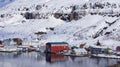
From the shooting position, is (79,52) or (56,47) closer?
(79,52)

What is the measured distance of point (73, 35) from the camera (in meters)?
82.1

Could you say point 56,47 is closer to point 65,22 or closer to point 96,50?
point 96,50

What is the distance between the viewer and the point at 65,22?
97.9 meters

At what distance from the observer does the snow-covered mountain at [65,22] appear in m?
80.1

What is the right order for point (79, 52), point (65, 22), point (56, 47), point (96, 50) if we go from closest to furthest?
point (79, 52), point (96, 50), point (56, 47), point (65, 22)

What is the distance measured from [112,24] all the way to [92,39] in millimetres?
9403

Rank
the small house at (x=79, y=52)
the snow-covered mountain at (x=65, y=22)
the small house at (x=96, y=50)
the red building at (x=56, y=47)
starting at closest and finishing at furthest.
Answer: the small house at (x=79, y=52), the small house at (x=96, y=50), the red building at (x=56, y=47), the snow-covered mountain at (x=65, y=22)

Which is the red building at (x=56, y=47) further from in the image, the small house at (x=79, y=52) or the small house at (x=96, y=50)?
the small house at (x=96, y=50)

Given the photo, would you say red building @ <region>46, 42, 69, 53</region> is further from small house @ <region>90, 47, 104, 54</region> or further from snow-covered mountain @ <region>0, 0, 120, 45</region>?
snow-covered mountain @ <region>0, 0, 120, 45</region>

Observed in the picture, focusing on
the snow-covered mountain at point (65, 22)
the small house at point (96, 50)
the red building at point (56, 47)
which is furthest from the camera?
the snow-covered mountain at point (65, 22)

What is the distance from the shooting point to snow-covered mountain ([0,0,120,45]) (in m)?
80.1

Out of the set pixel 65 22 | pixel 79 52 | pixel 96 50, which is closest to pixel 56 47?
pixel 79 52

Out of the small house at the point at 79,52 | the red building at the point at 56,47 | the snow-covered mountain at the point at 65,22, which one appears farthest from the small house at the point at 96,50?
the snow-covered mountain at the point at 65,22

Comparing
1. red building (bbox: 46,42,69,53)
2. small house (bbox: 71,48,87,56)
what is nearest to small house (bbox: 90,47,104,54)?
small house (bbox: 71,48,87,56)
